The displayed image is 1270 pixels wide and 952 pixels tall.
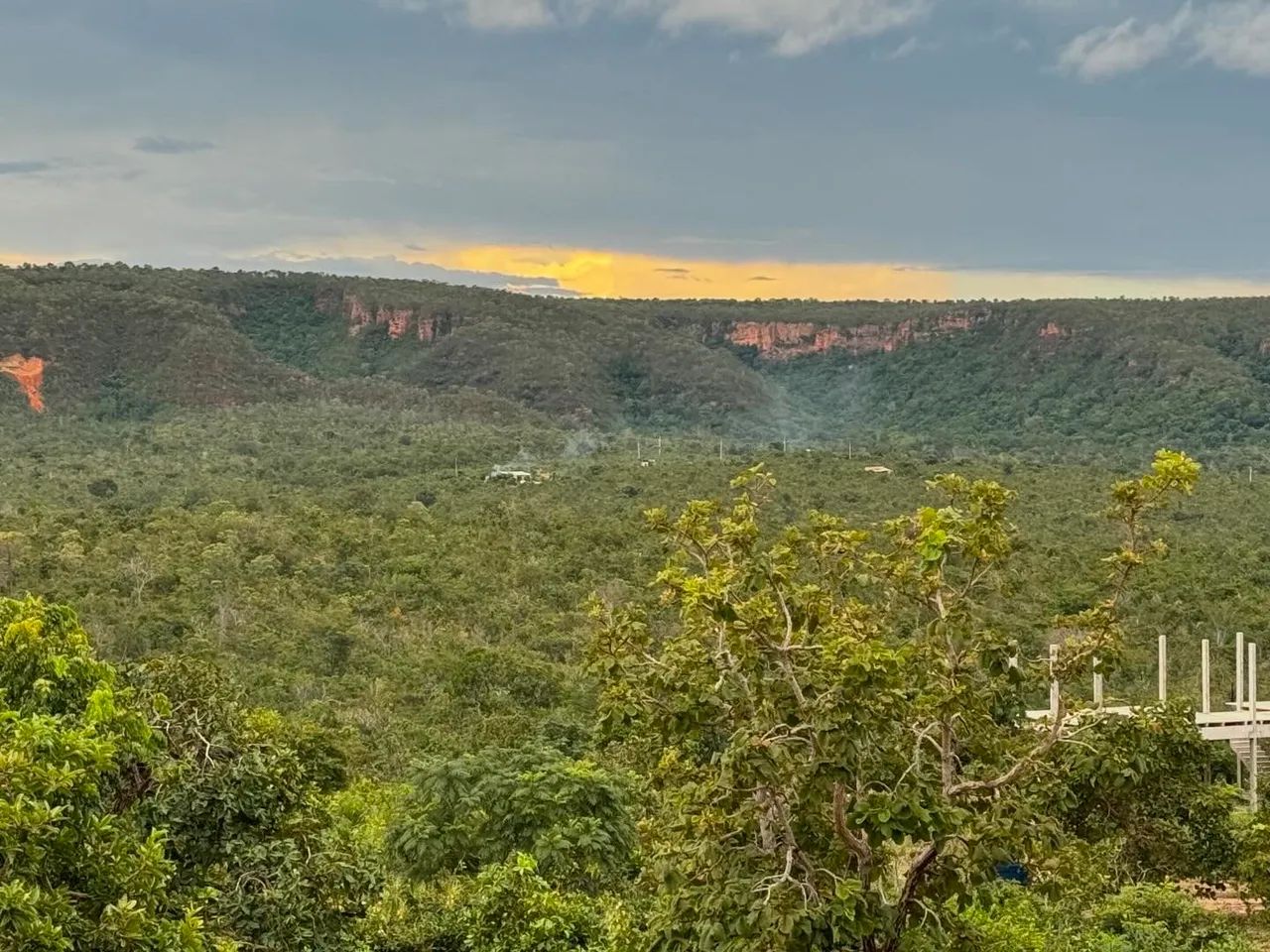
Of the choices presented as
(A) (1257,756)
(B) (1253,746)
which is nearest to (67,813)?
(B) (1253,746)

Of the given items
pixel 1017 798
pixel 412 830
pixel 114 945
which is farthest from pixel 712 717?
pixel 412 830

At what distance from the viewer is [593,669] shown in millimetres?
6465

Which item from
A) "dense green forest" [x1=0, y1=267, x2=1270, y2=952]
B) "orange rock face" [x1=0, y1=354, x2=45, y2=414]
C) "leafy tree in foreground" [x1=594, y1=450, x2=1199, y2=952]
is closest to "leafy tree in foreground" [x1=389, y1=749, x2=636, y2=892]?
"dense green forest" [x1=0, y1=267, x2=1270, y2=952]

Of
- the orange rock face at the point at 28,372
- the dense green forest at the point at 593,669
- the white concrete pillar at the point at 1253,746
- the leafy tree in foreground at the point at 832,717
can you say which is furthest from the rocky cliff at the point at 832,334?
the leafy tree in foreground at the point at 832,717

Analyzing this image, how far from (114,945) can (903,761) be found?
346 centimetres

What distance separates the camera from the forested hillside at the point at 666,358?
76.2 metres

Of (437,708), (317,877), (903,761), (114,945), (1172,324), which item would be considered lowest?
(437,708)

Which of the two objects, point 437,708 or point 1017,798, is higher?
point 1017,798

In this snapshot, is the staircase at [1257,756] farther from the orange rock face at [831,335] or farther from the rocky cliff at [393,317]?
the rocky cliff at [393,317]

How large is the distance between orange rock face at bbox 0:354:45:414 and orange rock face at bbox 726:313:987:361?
177 ft

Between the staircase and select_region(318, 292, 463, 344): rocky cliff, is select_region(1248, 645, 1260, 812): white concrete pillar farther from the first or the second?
select_region(318, 292, 463, 344): rocky cliff

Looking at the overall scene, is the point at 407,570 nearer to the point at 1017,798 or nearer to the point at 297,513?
the point at 297,513

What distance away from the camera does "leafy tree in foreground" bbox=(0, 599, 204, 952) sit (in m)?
5.20

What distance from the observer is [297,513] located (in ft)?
128
